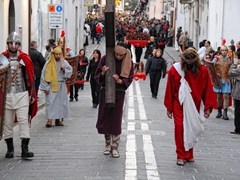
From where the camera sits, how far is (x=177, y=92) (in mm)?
8898

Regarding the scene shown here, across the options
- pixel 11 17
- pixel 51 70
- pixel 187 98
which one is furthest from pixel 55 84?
pixel 11 17

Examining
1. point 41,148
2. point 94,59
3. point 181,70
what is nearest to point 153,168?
point 181,70

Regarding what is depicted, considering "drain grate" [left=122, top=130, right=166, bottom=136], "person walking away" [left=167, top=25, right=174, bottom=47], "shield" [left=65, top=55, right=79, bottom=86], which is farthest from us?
"person walking away" [left=167, top=25, right=174, bottom=47]

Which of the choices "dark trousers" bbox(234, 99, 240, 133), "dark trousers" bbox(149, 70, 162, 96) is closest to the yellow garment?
"dark trousers" bbox(234, 99, 240, 133)

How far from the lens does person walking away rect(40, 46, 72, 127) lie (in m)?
12.6

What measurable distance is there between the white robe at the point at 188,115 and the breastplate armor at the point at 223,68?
5940 mm

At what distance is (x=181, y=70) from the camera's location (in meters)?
8.85

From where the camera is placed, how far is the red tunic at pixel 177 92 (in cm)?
886

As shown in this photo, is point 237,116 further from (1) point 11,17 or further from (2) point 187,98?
(1) point 11,17

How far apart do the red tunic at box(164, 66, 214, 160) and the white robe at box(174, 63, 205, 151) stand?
7 cm

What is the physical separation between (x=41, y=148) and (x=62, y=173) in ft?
6.94

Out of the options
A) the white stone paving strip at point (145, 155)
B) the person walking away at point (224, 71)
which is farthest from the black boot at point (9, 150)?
the person walking away at point (224, 71)

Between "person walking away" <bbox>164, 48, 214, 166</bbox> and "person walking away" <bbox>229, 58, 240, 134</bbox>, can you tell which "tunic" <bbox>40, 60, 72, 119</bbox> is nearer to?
"person walking away" <bbox>229, 58, 240, 134</bbox>

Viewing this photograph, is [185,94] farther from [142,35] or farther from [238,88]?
[142,35]
